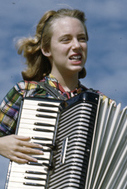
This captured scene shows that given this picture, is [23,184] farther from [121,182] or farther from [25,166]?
[121,182]

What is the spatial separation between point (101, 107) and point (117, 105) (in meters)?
0.19

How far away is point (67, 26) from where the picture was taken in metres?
4.07

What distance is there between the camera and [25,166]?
3.36m

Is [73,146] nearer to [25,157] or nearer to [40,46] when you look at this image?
[25,157]

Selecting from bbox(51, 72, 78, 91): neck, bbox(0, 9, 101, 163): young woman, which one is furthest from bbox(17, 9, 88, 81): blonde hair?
bbox(51, 72, 78, 91): neck

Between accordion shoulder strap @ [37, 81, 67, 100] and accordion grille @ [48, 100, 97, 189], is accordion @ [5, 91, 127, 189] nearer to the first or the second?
accordion grille @ [48, 100, 97, 189]

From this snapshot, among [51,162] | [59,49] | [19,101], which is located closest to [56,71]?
[59,49]

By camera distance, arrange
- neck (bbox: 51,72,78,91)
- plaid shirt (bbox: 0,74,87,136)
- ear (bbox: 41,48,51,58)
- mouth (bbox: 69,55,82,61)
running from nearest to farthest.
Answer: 1. plaid shirt (bbox: 0,74,87,136)
2. mouth (bbox: 69,55,82,61)
3. neck (bbox: 51,72,78,91)
4. ear (bbox: 41,48,51,58)

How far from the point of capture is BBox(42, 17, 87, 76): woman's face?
3.96 metres

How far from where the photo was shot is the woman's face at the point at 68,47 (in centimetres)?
396

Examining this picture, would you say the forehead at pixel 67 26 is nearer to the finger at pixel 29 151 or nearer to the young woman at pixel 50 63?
the young woman at pixel 50 63

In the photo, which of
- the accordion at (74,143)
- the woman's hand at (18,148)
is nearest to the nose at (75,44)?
the accordion at (74,143)

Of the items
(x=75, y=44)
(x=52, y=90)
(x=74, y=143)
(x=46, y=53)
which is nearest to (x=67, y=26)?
(x=75, y=44)

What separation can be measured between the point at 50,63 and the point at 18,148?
120cm
